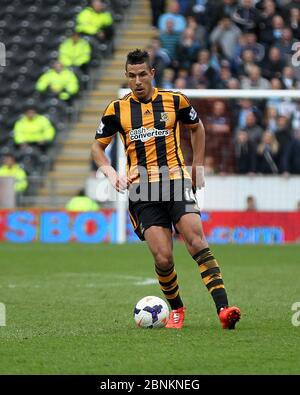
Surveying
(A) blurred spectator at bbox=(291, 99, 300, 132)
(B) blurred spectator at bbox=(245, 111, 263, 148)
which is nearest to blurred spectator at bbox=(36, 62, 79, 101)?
(B) blurred spectator at bbox=(245, 111, 263, 148)

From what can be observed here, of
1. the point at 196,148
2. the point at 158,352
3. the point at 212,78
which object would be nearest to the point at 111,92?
the point at 212,78

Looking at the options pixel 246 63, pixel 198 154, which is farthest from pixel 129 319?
pixel 246 63

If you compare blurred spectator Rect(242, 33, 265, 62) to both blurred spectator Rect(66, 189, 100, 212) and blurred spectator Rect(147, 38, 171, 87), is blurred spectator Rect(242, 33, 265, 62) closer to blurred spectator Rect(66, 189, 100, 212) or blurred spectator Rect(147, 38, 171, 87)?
blurred spectator Rect(147, 38, 171, 87)

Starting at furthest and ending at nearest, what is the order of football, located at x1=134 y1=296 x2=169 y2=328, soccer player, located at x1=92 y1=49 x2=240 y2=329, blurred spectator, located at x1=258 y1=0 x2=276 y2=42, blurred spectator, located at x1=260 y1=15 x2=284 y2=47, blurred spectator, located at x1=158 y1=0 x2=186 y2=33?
blurred spectator, located at x1=158 y1=0 x2=186 y2=33
blurred spectator, located at x1=258 y1=0 x2=276 y2=42
blurred spectator, located at x1=260 y1=15 x2=284 y2=47
football, located at x1=134 y1=296 x2=169 y2=328
soccer player, located at x1=92 y1=49 x2=240 y2=329

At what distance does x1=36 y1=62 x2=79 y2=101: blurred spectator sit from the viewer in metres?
22.9

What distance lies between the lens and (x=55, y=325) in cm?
901

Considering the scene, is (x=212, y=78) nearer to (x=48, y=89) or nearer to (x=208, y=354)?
(x=48, y=89)

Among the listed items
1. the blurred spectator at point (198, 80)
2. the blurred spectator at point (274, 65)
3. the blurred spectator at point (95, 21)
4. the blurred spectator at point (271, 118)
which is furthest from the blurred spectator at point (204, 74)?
the blurred spectator at point (95, 21)

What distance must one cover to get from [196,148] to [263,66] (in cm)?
1240

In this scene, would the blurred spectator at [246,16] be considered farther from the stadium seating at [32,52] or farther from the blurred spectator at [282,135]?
the stadium seating at [32,52]

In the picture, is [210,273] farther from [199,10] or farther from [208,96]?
[199,10]

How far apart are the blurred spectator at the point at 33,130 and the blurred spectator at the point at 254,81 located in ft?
13.5

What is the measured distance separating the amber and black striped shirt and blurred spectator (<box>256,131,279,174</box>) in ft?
36.0

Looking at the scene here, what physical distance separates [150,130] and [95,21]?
51.6 feet
